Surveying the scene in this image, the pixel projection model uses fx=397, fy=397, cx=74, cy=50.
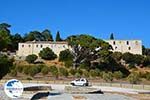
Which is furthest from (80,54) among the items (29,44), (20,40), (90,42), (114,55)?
(20,40)

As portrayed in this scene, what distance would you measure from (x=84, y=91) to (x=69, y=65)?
186ft

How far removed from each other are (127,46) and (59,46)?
2083 cm

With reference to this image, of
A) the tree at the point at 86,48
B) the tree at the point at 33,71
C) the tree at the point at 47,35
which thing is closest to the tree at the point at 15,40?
the tree at the point at 47,35

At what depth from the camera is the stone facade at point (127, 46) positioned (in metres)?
120

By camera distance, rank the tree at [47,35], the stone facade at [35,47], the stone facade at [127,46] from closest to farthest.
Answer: the stone facade at [35,47] → the stone facade at [127,46] → the tree at [47,35]

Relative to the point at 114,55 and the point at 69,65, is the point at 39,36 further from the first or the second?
the point at 69,65

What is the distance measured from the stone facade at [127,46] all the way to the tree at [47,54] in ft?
63.9

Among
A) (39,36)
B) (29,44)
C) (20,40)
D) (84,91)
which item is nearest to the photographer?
(84,91)

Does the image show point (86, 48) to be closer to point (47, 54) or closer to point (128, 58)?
point (128, 58)

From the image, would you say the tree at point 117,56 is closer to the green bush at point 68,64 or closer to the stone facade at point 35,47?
the green bush at point 68,64

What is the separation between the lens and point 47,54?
110 meters

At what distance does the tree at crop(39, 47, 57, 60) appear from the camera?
11036 centimetres

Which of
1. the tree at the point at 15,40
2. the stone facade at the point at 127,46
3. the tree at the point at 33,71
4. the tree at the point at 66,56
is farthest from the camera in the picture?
the tree at the point at 15,40

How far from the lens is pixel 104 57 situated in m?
97.1
